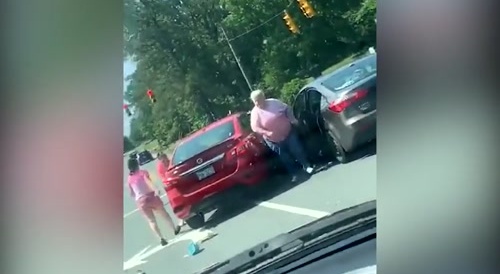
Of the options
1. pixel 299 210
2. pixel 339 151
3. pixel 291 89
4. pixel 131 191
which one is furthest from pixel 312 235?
pixel 131 191

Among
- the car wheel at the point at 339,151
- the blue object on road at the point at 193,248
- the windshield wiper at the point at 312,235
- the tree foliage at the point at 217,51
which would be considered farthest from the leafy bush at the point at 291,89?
the blue object on road at the point at 193,248

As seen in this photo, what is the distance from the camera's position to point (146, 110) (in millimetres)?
1571

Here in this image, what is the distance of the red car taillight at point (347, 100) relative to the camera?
1.46 meters

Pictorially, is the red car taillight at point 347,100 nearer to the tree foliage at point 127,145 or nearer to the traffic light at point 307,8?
the traffic light at point 307,8

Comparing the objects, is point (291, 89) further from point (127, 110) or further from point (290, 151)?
point (127, 110)

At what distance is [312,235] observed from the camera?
1448mm

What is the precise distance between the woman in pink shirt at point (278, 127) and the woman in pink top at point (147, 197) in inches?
10.1

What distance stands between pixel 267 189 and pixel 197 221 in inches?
6.3

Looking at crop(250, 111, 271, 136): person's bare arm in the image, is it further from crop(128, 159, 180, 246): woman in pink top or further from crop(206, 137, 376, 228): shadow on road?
crop(128, 159, 180, 246): woman in pink top

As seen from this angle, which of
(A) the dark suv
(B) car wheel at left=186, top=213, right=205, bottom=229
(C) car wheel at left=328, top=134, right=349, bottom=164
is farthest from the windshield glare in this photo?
(B) car wheel at left=186, top=213, right=205, bottom=229
